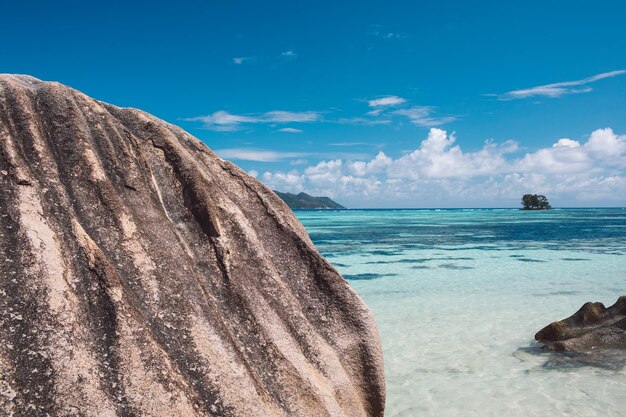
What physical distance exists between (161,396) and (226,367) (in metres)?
0.54

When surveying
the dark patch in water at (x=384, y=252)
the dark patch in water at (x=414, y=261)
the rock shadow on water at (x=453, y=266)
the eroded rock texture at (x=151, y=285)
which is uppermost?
the eroded rock texture at (x=151, y=285)

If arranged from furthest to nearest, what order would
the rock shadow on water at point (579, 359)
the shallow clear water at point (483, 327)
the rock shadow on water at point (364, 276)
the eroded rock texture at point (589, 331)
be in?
the rock shadow on water at point (364, 276) < the eroded rock texture at point (589, 331) < the rock shadow on water at point (579, 359) < the shallow clear water at point (483, 327)

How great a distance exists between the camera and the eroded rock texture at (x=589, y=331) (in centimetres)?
899

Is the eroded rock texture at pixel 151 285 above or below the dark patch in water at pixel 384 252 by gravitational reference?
above

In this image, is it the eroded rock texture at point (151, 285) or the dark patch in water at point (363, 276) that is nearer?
the eroded rock texture at point (151, 285)

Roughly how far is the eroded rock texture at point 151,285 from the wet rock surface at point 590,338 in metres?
5.48

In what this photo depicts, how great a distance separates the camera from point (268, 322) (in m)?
4.22

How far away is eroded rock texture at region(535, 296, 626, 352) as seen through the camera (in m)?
8.99

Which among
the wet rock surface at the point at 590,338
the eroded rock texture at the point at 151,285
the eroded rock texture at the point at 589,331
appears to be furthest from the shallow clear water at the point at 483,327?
the eroded rock texture at the point at 151,285

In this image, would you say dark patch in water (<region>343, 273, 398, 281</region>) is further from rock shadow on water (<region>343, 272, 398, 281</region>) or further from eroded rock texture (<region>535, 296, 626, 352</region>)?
eroded rock texture (<region>535, 296, 626, 352</region>)

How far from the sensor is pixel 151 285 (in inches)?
144

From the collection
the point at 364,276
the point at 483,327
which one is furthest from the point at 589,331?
the point at 364,276

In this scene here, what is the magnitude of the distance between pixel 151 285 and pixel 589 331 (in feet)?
28.7

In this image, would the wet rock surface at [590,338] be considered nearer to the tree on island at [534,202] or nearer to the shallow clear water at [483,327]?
the shallow clear water at [483,327]
